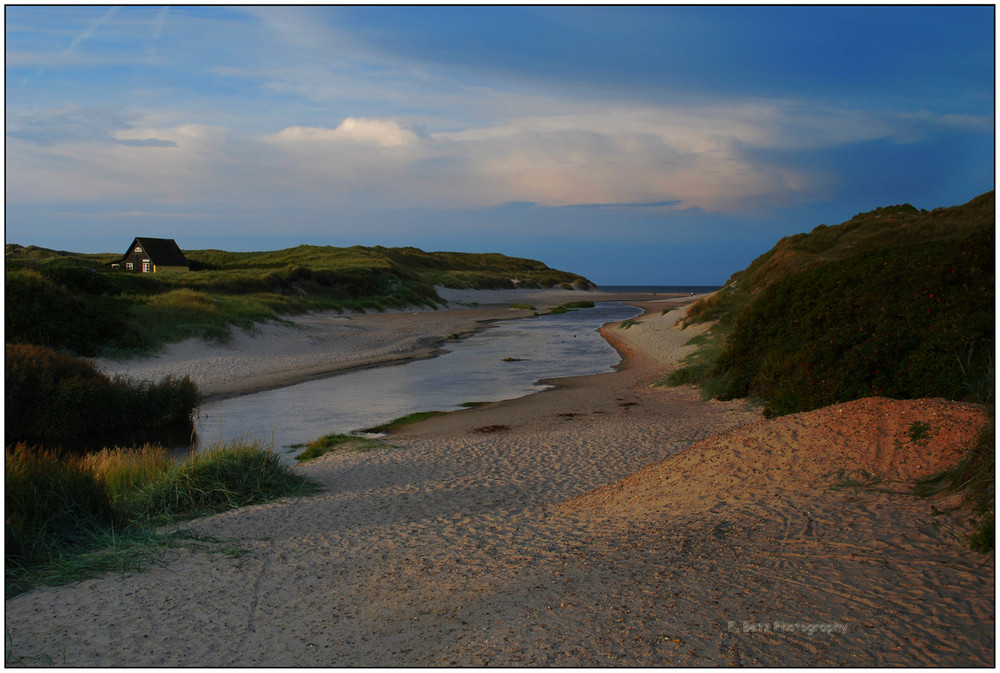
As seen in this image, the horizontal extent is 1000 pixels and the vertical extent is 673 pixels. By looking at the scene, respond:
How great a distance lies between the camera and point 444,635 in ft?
13.0

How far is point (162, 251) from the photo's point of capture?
56062 mm

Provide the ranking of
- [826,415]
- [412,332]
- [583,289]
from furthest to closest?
[583,289] → [412,332] → [826,415]

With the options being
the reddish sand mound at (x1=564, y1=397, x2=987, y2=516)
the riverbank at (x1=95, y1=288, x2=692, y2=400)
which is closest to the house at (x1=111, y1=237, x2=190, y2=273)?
the riverbank at (x1=95, y1=288, x2=692, y2=400)

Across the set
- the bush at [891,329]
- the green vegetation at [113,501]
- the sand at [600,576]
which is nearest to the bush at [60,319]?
the green vegetation at [113,501]

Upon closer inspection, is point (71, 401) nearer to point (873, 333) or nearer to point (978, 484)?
point (873, 333)

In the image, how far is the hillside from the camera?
820 centimetres

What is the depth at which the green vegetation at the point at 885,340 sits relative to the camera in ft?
25.0

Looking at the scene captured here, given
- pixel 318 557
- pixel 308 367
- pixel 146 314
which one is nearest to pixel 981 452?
pixel 318 557

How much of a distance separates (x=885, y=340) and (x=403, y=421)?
29.2 ft

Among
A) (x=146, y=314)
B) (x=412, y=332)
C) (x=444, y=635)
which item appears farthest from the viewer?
(x=412, y=332)

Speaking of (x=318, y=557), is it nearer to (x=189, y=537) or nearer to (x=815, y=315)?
(x=189, y=537)

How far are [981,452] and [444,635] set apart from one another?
447 cm

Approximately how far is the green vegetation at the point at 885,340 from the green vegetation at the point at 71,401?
38.7ft

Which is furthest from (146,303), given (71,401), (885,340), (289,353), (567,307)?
(567,307)
